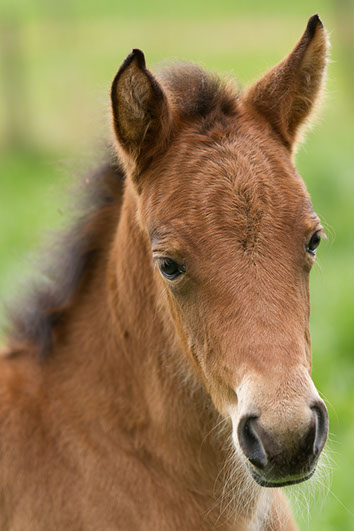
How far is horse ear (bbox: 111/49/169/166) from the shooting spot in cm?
299

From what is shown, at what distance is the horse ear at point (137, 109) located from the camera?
118 inches

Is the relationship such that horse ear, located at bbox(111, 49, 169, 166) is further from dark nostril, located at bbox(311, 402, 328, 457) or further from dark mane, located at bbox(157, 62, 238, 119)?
dark nostril, located at bbox(311, 402, 328, 457)

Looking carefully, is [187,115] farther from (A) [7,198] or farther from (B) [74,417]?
(A) [7,198]

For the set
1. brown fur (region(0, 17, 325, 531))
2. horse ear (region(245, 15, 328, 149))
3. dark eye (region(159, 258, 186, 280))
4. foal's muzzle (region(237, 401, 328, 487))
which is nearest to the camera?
foal's muzzle (region(237, 401, 328, 487))

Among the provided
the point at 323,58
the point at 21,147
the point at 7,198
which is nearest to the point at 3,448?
the point at 323,58

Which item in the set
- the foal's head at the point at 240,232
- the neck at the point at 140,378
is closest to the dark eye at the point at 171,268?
the foal's head at the point at 240,232

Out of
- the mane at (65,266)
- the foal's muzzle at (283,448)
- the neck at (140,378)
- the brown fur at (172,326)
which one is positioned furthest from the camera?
the mane at (65,266)

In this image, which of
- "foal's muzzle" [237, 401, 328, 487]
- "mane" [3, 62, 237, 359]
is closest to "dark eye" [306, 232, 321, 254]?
"foal's muzzle" [237, 401, 328, 487]

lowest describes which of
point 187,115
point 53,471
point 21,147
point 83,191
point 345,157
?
point 21,147

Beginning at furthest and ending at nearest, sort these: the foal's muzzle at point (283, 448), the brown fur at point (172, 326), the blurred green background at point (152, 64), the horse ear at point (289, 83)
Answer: the blurred green background at point (152, 64) → the horse ear at point (289, 83) → the brown fur at point (172, 326) → the foal's muzzle at point (283, 448)

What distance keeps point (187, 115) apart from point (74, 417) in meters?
1.42

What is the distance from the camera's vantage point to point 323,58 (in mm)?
3305

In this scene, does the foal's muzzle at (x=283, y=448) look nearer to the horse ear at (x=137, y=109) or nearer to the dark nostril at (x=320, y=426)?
the dark nostril at (x=320, y=426)

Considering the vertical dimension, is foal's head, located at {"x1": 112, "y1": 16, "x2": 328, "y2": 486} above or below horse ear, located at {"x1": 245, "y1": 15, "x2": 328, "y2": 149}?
below
